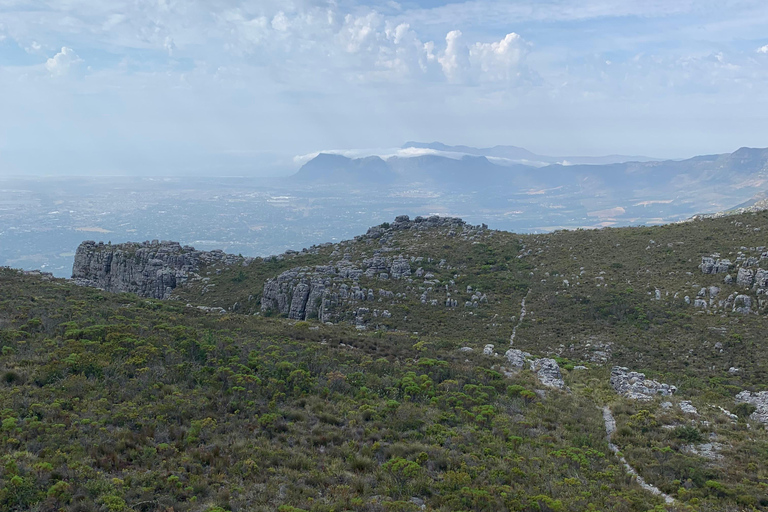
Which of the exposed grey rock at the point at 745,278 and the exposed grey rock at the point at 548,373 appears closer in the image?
the exposed grey rock at the point at 548,373

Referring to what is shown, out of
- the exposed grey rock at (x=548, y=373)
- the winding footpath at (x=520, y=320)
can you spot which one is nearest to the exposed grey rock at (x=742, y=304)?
the winding footpath at (x=520, y=320)

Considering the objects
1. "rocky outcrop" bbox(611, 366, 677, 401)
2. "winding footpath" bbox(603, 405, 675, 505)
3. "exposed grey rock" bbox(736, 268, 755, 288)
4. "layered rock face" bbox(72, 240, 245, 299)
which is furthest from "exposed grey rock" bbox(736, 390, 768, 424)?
"layered rock face" bbox(72, 240, 245, 299)

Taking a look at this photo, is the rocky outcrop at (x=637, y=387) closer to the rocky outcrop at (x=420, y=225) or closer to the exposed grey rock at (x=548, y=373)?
the exposed grey rock at (x=548, y=373)

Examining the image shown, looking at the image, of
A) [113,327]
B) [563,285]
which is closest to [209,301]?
[113,327]

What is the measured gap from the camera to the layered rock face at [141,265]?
57625 millimetres

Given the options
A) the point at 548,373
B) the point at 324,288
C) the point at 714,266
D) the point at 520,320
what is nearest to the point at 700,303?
the point at 714,266

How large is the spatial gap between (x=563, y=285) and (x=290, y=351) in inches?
1168

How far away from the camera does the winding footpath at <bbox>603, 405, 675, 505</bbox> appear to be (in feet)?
44.6

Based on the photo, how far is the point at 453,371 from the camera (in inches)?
926

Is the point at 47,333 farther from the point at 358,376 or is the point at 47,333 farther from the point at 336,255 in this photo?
the point at 336,255

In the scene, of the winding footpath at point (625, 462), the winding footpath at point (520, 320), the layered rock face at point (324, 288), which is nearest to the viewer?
the winding footpath at point (625, 462)

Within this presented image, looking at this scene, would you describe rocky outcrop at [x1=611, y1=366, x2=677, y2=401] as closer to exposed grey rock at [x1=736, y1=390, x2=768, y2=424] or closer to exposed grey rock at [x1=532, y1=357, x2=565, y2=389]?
exposed grey rock at [x1=532, y1=357, x2=565, y2=389]

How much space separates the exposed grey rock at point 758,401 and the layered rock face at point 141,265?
55524mm

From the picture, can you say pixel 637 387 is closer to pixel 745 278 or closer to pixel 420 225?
pixel 745 278
